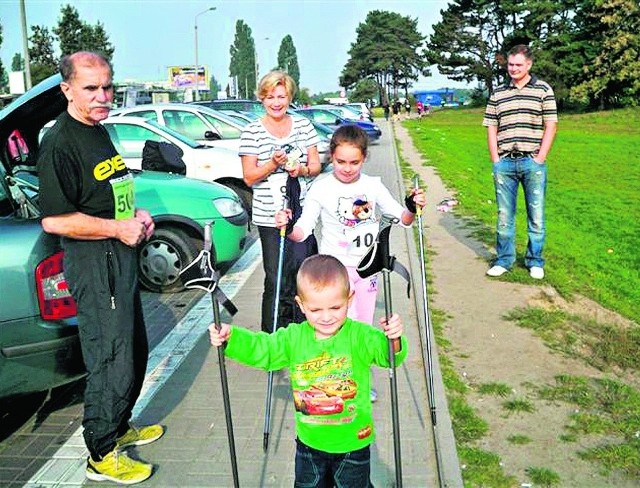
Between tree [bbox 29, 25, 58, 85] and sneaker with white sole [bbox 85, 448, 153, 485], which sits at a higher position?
tree [bbox 29, 25, 58, 85]

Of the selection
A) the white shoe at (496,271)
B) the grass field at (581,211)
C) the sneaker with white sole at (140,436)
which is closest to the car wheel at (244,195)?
the grass field at (581,211)

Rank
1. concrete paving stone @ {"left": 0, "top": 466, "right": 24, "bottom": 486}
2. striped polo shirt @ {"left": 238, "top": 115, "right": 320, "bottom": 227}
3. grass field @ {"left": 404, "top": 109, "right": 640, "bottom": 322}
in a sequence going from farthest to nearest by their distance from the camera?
grass field @ {"left": 404, "top": 109, "right": 640, "bottom": 322} → striped polo shirt @ {"left": 238, "top": 115, "right": 320, "bottom": 227} → concrete paving stone @ {"left": 0, "top": 466, "right": 24, "bottom": 486}

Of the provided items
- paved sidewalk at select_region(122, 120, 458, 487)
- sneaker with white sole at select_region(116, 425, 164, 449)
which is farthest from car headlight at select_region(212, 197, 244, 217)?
sneaker with white sole at select_region(116, 425, 164, 449)

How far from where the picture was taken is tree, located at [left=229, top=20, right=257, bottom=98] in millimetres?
117312

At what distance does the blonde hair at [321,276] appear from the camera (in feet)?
8.69

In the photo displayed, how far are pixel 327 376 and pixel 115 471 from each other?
1.57 m

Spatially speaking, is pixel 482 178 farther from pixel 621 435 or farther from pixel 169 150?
pixel 621 435

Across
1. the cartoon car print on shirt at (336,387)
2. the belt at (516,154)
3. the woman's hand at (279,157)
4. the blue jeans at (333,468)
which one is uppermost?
the woman's hand at (279,157)

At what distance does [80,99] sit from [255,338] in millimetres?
1522

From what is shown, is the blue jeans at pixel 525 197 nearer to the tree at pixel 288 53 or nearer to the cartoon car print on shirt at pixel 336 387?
the cartoon car print on shirt at pixel 336 387

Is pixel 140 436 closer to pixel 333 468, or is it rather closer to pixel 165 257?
pixel 333 468

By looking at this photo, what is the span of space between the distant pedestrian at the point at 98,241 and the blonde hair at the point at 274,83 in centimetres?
130

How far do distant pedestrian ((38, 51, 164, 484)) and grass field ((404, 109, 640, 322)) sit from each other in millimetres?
4805

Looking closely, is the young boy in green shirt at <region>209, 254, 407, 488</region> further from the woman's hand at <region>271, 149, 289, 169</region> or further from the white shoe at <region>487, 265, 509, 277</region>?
the white shoe at <region>487, 265, 509, 277</region>
